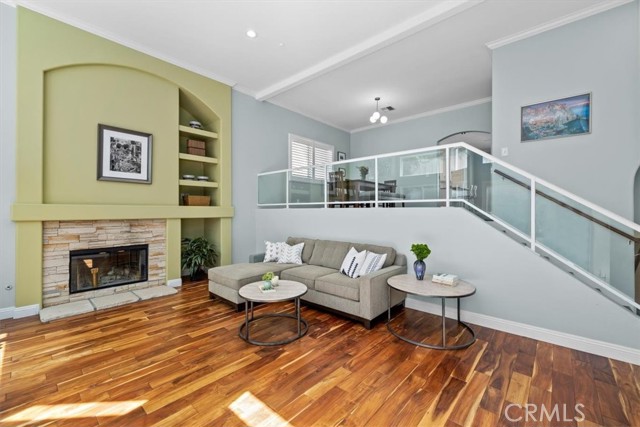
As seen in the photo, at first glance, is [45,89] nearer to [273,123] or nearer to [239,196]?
[239,196]

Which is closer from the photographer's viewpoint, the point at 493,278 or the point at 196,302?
the point at 493,278

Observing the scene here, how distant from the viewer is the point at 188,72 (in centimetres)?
488

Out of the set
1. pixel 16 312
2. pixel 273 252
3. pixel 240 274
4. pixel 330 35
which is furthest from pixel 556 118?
pixel 16 312

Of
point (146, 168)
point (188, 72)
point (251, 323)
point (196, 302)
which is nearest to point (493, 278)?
point (251, 323)

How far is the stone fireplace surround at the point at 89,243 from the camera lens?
145 inches

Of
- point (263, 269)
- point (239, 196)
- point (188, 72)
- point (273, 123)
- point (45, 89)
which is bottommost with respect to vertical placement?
point (263, 269)

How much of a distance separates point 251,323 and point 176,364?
981 mm

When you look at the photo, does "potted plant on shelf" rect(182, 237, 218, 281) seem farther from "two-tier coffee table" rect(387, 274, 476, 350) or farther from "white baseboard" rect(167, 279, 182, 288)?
"two-tier coffee table" rect(387, 274, 476, 350)

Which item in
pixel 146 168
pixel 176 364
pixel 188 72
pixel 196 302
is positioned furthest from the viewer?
pixel 188 72

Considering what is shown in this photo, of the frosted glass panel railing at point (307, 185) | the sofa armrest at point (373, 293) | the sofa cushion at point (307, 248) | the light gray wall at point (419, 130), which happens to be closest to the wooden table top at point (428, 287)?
the sofa armrest at point (373, 293)

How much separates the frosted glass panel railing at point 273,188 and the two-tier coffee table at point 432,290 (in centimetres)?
310

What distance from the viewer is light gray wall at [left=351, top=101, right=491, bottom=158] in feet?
20.4

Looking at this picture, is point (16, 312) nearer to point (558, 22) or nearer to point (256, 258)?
point (256, 258)

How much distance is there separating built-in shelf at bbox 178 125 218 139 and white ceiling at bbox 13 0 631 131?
1.04 metres
